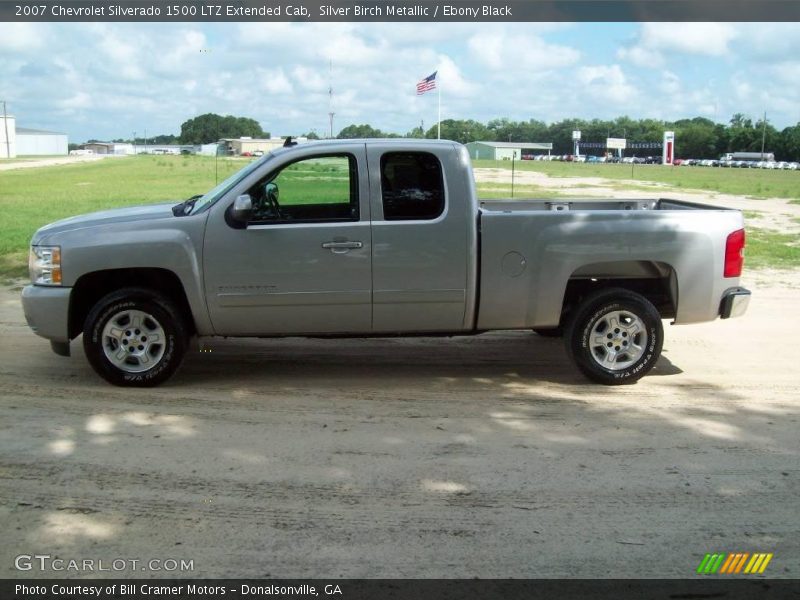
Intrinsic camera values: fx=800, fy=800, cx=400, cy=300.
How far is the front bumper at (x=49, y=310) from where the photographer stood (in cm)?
634

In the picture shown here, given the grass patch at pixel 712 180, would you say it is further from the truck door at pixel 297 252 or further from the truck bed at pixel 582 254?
the truck door at pixel 297 252

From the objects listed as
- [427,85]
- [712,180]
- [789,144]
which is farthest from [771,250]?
[789,144]

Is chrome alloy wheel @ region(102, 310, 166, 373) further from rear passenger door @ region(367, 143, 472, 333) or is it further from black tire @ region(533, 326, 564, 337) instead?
black tire @ region(533, 326, 564, 337)

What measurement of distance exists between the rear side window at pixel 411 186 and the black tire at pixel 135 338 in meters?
1.96

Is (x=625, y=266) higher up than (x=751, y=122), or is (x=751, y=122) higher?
(x=751, y=122)

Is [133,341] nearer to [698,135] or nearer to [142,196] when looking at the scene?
[142,196]

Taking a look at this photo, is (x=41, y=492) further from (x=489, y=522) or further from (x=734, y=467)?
(x=734, y=467)

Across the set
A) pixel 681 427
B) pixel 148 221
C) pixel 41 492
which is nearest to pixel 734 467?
pixel 681 427

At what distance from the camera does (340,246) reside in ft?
20.7

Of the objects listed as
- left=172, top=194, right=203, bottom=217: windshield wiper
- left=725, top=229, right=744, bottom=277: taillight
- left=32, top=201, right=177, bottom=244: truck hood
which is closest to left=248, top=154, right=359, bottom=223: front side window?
left=172, top=194, right=203, bottom=217: windshield wiper

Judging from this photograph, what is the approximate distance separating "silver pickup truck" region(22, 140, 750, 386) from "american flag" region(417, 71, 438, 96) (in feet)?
38.8

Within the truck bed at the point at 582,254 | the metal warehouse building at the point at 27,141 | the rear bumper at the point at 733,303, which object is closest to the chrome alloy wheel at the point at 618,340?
the truck bed at the point at 582,254

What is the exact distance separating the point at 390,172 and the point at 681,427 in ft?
9.71

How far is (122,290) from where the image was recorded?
6.42 metres
